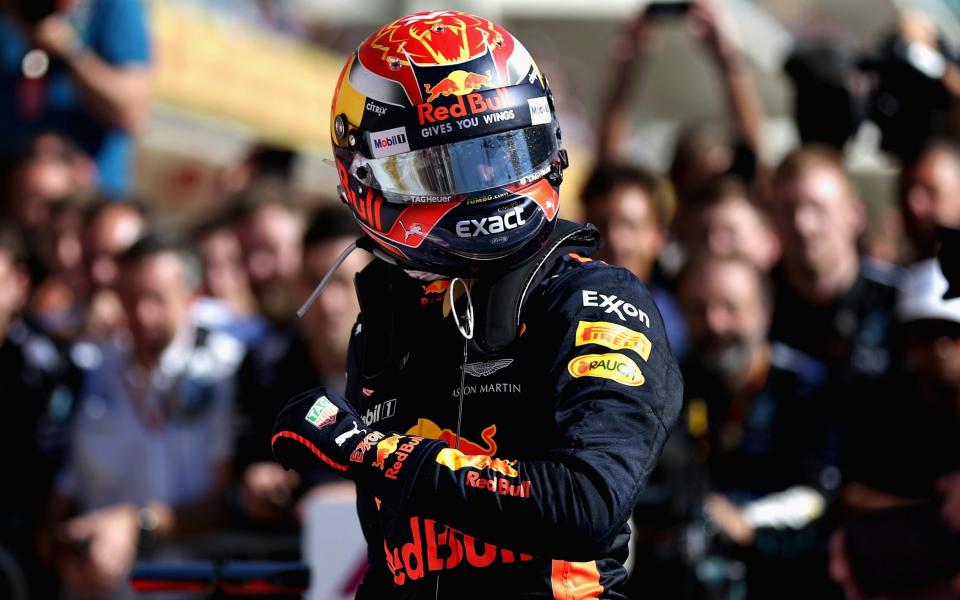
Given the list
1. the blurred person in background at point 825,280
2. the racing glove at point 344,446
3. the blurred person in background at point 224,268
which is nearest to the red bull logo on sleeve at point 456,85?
the racing glove at point 344,446

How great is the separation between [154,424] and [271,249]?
132 cm

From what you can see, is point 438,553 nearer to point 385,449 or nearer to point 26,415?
point 385,449

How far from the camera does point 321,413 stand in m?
2.98

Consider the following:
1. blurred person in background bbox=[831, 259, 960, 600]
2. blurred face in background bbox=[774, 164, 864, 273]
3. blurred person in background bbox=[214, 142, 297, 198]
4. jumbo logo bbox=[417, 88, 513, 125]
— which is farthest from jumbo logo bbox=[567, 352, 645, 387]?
blurred person in background bbox=[214, 142, 297, 198]

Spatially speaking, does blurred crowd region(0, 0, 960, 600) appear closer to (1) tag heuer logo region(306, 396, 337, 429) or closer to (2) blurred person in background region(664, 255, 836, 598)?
(2) blurred person in background region(664, 255, 836, 598)

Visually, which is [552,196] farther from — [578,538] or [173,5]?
[173,5]

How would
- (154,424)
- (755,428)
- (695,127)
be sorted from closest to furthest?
(755,428), (154,424), (695,127)

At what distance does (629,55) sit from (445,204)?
5.31 meters

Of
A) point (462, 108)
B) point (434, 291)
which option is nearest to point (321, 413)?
point (434, 291)

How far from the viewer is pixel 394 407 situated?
128 inches

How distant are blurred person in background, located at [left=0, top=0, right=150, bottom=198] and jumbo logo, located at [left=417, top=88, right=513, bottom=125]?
14.5 feet

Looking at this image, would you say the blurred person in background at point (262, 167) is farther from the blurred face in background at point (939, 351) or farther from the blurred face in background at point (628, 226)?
the blurred face in background at point (939, 351)

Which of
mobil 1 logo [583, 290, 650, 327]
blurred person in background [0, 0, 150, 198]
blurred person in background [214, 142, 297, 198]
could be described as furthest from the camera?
blurred person in background [214, 142, 297, 198]

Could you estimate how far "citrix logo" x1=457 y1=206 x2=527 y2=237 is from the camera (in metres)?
3.11
